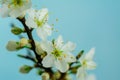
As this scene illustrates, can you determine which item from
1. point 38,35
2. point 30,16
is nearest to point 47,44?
point 38,35

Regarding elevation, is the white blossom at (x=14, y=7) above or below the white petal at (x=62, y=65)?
above

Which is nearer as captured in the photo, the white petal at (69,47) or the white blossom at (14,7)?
the white blossom at (14,7)

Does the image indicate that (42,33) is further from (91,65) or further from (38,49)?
(91,65)

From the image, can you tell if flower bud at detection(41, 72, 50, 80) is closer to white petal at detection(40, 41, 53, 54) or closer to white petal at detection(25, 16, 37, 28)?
white petal at detection(40, 41, 53, 54)

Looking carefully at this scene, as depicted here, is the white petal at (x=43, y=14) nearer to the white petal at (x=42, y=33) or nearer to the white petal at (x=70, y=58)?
the white petal at (x=42, y=33)

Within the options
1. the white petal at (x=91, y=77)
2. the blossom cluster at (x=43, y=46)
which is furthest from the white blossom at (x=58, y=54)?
the white petal at (x=91, y=77)

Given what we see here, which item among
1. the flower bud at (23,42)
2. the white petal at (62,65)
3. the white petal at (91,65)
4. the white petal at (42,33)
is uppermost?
the white petal at (42,33)

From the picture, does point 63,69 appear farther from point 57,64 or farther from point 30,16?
point 30,16
